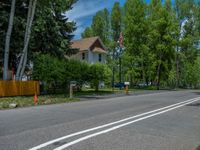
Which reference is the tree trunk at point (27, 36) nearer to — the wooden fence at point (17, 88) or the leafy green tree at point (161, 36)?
the wooden fence at point (17, 88)

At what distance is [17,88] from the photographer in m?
22.0

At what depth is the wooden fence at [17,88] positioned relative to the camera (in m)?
20.8

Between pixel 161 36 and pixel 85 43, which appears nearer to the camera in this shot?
pixel 161 36

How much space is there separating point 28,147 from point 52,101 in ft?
41.2

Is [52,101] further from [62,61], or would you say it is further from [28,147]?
[28,147]

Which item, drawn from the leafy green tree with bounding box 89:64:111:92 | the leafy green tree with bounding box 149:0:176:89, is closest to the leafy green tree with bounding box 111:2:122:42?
the leafy green tree with bounding box 149:0:176:89

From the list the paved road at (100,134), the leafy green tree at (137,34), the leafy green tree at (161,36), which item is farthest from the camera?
the leafy green tree at (161,36)

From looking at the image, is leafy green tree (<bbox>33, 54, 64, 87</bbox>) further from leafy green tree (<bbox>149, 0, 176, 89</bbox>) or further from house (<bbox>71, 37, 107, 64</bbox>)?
leafy green tree (<bbox>149, 0, 176, 89</bbox>)

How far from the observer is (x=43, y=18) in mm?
27094

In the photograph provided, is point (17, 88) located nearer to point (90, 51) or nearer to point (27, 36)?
point (27, 36)

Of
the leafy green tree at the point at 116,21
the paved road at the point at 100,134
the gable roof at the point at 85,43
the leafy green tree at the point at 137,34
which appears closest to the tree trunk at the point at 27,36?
the paved road at the point at 100,134

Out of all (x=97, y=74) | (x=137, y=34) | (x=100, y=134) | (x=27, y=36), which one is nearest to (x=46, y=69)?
(x=27, y=36)

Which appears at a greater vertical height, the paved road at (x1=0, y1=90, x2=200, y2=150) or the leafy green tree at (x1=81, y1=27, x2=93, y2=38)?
the leafy green tree at (x1=81, y1=27, x2=93, y2=38)

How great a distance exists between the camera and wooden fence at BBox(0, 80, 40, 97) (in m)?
20.8
